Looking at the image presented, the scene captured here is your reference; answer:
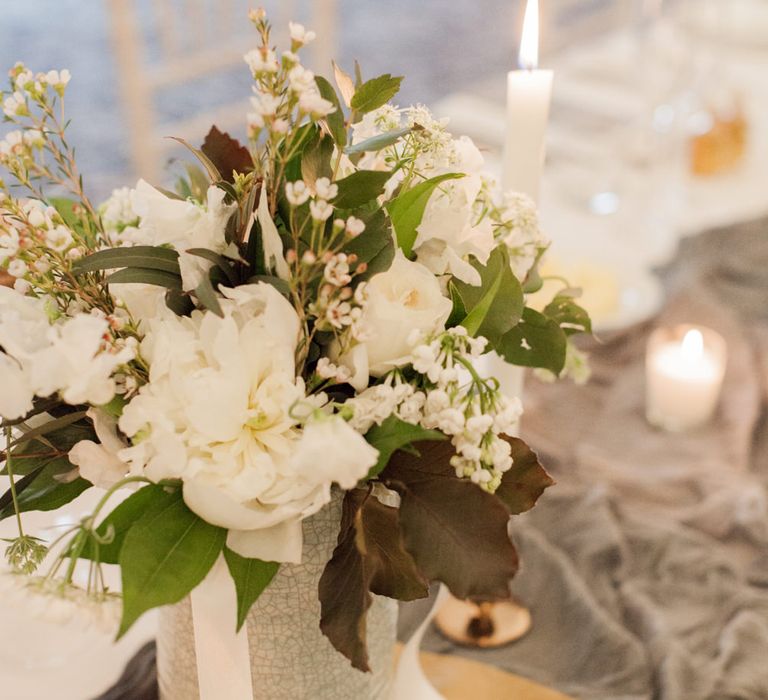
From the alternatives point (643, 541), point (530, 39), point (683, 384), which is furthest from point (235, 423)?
point (683, 384)

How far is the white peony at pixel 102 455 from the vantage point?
1.48ft

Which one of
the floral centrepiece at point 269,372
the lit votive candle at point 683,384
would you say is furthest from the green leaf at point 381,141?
the lit votive candle at point 683,384

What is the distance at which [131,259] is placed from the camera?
0.45 metres

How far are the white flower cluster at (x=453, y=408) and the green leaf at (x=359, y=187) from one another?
8cm

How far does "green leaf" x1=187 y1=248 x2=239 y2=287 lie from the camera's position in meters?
0.44

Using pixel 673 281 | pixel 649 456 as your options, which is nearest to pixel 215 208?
pixel 649 456

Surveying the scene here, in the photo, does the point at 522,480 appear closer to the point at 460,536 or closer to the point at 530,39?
the point at 460,536

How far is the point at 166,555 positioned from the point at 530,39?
454 mm

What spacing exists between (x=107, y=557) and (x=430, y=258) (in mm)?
225

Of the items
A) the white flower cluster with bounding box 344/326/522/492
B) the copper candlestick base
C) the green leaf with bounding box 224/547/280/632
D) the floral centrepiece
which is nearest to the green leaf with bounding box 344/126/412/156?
the floral centrepiece

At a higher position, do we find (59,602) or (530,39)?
(530,39)

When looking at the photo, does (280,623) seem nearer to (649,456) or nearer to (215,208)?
(215,208)

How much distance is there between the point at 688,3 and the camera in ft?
7.06

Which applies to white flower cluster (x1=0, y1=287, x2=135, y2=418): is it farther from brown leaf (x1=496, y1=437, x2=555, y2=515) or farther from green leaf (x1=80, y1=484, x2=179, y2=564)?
brown leaf (x1=496, y1=437, x2=555, y2=515)
